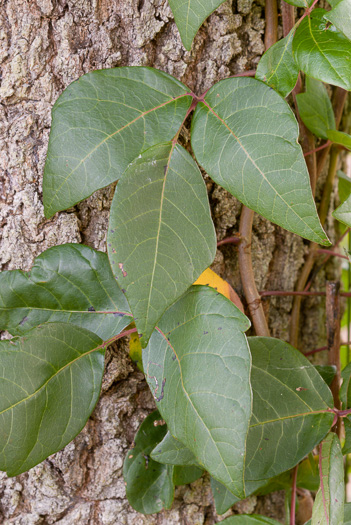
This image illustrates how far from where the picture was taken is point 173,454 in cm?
67

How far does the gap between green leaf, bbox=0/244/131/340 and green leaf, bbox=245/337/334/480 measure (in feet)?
0.71

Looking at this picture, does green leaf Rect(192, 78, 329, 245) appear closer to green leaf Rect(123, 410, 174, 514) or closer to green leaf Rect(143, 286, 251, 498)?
green leaf Rect(143, 286, 251, 498)

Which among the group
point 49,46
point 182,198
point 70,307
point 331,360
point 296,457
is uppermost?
point 49,46

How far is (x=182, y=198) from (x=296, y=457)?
42 cm

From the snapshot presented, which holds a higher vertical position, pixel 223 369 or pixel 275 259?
pixel 275 259

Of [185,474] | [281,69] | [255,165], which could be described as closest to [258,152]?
[255,165]

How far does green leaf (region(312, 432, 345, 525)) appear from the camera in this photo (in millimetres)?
610

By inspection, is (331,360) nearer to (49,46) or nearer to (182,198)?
(182,198)

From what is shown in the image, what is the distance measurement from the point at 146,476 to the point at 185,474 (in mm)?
65

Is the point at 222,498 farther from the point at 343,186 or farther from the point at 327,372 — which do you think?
the point at 343,186

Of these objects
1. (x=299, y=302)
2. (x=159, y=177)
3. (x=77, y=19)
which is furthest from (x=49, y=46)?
(x=299, y=302)

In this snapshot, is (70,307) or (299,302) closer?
(70,307)

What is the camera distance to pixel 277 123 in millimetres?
573

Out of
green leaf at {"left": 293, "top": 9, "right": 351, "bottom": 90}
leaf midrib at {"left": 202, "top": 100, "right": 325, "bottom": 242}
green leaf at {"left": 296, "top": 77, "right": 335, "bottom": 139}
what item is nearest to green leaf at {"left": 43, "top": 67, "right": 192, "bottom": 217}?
leaf midrib at {"left": 202, "top": 100, "right": 325, "bottom": 242}
